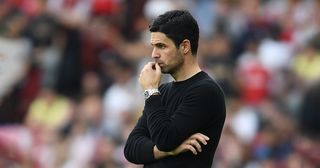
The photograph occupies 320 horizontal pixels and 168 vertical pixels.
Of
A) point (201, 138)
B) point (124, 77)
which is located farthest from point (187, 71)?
point (124, 77)

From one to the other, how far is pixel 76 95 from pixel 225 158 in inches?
Answer: 117

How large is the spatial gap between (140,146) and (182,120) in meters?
0.37

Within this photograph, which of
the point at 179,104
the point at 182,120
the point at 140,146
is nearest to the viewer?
the point at 182,120

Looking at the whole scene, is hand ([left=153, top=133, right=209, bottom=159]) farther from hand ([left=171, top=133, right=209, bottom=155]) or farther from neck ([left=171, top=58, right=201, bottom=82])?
neck ([left=171, top=58, right=201, bottom=82])

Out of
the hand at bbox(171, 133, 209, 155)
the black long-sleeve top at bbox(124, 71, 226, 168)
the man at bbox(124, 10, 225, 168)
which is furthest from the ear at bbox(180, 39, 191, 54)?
the hand at bbox(171, 133, 209, 155)

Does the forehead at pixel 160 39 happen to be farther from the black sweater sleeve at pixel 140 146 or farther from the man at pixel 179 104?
the black sweater sleeve at pixel 140 146

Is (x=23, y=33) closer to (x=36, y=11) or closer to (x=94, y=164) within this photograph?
(x=36, y=11)

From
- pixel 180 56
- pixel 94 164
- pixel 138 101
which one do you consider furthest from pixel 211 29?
pixel 180 56

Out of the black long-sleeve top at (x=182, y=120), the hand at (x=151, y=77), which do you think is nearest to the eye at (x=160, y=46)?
the hand at (x=151, y=77)

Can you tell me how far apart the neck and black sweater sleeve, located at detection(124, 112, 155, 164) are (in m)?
0.35

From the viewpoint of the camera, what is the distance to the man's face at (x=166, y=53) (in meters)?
5.43

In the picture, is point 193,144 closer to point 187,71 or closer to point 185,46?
point 187,71

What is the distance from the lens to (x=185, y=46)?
17.9ft

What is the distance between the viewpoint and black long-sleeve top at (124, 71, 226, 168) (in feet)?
17.4
